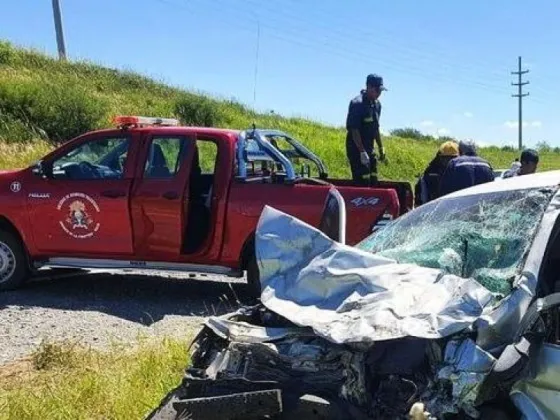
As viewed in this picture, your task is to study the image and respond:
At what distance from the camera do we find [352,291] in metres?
3.44

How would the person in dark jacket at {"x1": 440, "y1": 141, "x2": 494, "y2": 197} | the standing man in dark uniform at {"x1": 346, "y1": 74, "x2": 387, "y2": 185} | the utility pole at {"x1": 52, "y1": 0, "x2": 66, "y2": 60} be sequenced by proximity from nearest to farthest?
the person in dark jacket at {"x1": 440, "y1": 141, "x2": 494, "y2": 197}
the standing man in dark uniform at {"x1": 346, "y1": 74, "x2": 387, "y2": 185}
the utility pole at {"x1": 52, "y1": 0, "x2": 66, "y2": 60}

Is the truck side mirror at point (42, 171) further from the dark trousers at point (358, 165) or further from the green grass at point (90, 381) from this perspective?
the dark trousers at point (358, 165)

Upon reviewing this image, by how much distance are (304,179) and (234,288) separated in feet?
5.88

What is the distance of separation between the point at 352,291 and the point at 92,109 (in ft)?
59.6

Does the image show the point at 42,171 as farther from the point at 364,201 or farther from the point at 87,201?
the point at 364,201

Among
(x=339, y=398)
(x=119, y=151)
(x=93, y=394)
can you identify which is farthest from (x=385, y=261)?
(x=119, y=151)

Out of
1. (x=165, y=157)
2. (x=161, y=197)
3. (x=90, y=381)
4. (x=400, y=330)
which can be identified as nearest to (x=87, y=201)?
(x=161, y=197)

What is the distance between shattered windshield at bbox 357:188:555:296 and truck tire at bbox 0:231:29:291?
191 inches

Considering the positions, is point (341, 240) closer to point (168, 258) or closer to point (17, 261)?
point (168, 258)

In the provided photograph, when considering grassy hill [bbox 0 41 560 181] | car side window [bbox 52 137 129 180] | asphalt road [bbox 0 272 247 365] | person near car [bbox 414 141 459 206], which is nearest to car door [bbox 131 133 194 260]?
car side window [bbox 52 137 129 180]

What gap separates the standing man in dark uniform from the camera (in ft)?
29.1

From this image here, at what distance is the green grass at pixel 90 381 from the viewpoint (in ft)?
14.5

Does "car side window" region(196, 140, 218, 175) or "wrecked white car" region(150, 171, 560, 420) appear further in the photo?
"car side window" region(196, 140, 218, 175)

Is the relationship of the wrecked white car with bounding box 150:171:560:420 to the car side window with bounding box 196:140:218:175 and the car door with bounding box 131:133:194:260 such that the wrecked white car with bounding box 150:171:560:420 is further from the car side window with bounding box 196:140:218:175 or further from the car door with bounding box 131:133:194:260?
the car side window with bounding box 196:140:218:175
